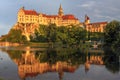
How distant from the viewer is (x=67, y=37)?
352 ft

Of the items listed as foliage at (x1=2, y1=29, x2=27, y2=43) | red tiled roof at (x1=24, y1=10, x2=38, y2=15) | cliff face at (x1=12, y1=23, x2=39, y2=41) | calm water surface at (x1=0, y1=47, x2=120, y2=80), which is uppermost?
red tiled roof at (x1=24, y1=10, x2=38, y2=15)

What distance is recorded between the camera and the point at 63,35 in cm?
11275

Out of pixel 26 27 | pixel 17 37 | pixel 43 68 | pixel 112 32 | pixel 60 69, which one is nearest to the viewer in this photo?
pixel 60 69

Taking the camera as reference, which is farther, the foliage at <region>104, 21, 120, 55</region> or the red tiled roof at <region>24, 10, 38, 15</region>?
the red tiled roof at <region>24, 10, 38, 15</region>

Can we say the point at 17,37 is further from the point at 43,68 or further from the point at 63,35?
the point at 43,68

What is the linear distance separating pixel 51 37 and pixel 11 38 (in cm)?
3423

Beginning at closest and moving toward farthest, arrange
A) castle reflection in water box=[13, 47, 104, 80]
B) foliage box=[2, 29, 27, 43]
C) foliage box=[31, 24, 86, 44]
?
castle reflection in water box=[13, 47, 104, 80], foliage box=[31, 24, 86, 44], foliage box=[2, 29, 27, 43]

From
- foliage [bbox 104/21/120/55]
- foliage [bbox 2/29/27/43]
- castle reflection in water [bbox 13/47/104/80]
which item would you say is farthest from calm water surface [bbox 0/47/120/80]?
foliage [bbox 2/29/27/43]

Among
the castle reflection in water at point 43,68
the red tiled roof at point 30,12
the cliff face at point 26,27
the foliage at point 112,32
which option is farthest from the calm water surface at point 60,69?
the red tiled roof at point 30,12

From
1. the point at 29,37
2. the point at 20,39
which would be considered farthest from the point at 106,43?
the point at 29,37

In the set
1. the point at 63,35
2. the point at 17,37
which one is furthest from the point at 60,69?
the point at 17,37

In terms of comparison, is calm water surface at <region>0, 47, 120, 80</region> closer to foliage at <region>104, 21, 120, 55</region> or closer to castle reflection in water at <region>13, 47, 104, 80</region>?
castle reflection in water at <region>13, 47, 104, 80</region>

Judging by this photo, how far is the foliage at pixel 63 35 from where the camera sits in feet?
344

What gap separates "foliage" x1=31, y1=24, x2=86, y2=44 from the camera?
104787 millimetres
